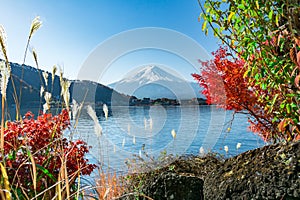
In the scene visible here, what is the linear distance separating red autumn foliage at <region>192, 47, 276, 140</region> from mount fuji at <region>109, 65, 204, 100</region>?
0.69m

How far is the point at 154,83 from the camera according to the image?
495 centimetres

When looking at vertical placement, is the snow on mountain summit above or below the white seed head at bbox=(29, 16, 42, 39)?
above

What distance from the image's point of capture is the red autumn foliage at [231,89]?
342 cm

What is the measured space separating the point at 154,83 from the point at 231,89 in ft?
5.39

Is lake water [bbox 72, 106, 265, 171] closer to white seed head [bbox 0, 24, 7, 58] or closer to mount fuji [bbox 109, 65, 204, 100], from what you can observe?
mount fuji [bbox 109, 65, 204, 100]

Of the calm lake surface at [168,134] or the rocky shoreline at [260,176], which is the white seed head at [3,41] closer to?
the rocky shoreline at [260,176]

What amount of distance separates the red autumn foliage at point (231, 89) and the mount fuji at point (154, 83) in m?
0.69

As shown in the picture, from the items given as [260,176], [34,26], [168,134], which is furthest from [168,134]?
[34,26]

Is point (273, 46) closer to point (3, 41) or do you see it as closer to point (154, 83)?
point (3, 41)

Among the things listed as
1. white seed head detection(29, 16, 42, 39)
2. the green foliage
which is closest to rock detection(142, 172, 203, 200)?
the green foliage

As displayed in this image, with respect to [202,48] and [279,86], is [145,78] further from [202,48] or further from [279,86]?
[279,86]

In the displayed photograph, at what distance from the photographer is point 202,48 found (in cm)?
437

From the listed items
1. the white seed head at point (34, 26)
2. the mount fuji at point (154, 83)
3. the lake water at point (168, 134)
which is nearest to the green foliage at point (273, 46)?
the white seed head at point (34, 26)

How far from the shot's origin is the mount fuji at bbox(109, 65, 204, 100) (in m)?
4.68
